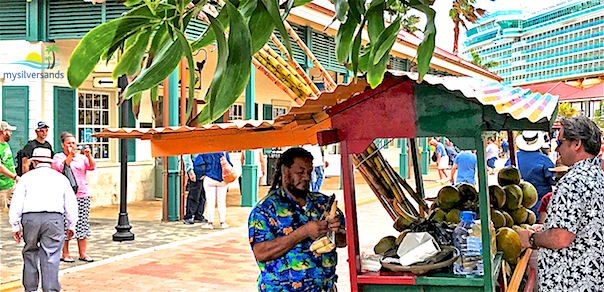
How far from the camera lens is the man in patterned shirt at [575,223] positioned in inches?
136

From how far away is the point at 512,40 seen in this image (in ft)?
259

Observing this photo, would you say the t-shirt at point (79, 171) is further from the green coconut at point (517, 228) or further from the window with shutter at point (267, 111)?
the window with shutter at point (267, 111)

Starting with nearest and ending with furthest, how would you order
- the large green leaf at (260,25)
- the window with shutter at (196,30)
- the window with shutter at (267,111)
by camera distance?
1. the large green leaf at (260,25)
2. the window with shutter at (196,30)
3. the window with shutter at (267,111)

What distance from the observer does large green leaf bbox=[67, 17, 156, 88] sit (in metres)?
1.04

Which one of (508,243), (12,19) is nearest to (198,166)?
(12,19)

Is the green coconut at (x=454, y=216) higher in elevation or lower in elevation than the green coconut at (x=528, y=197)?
lower

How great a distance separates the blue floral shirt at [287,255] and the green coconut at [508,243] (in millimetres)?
1043

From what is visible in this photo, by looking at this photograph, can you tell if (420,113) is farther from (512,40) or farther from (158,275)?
(512,40)

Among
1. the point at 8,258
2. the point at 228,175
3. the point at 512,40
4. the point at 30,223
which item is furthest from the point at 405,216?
the point at 512,40

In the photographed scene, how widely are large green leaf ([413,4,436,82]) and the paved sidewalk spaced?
565cm

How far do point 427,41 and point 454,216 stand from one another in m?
2.73

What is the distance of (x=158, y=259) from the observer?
8430mm

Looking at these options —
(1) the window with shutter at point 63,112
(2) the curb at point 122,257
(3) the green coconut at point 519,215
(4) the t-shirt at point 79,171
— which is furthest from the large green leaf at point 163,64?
(1) the window with shutter at point 63,112

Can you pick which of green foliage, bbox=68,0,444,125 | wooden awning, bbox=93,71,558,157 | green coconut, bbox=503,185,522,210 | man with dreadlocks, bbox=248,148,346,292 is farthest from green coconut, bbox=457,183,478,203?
green foliage, bbox=68,0,444,125
